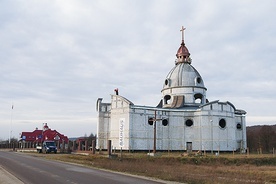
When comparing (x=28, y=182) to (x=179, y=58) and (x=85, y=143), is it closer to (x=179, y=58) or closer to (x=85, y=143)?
(x=85, y=143)

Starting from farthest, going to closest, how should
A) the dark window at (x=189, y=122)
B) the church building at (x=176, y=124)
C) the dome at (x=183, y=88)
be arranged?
1. the dome at (x=183, y=88)
2. the dark window at (x=189, y=122)
3. the church building at (x=176, y=124)

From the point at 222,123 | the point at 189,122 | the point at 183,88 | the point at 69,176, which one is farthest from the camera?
the point at 183,88

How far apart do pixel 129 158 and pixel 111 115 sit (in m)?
16.8

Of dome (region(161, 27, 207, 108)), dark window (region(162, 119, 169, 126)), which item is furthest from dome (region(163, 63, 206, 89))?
dark window (region(162, 119, 169, 126))

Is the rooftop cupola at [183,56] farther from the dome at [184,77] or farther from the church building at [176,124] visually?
the church building at [176,124]

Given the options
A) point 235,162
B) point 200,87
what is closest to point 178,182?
point 235,162

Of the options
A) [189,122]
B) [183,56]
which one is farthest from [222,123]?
[183,56]

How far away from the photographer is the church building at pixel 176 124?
2032 inches

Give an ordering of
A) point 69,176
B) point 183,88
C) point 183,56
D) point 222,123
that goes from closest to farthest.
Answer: point 69,176 < point 222,123 < point 183,88 < point 183,56

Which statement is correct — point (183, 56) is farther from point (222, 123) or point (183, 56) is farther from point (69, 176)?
point (69, 176)

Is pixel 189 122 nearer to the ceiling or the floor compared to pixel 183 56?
nearer to the floor

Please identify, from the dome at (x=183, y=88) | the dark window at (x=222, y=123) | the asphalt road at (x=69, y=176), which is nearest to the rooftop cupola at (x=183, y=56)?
the dome at (x=183, y=88)

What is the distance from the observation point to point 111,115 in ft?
180

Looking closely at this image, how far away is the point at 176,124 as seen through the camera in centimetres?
5447
